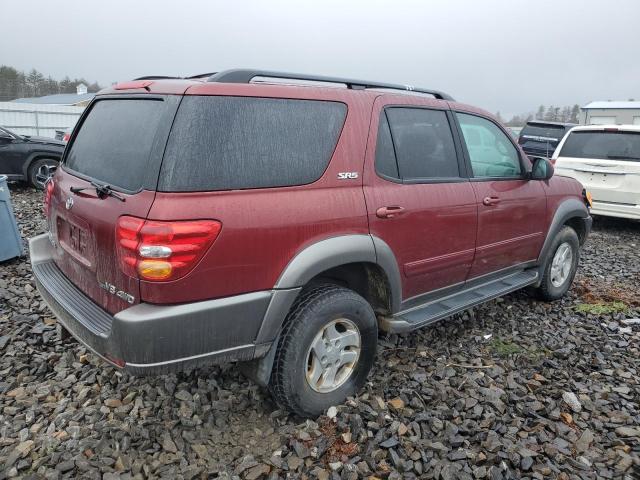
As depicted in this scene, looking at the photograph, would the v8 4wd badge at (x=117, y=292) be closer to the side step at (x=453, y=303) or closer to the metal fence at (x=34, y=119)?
the side step at (x=453, y=303)

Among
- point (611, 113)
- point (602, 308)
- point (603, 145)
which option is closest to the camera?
point (602, 308)

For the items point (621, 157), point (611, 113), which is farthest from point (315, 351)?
point (611, 113)

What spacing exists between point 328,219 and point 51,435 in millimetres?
1849

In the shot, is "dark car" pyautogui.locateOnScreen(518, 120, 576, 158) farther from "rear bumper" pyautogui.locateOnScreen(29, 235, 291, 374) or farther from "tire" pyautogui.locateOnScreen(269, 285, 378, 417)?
"rear bumper" pyautogui.locateOnScreen(29, 235, 291, 374)

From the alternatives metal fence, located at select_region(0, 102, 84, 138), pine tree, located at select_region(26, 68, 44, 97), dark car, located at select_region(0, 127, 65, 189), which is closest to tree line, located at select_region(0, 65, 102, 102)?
pine tree, located at select_region(26, 68, 44, 97)

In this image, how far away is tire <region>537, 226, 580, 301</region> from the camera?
15.1 feet

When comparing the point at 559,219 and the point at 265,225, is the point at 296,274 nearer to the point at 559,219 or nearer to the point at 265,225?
the point at 265,225

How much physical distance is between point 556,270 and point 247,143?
3632mm

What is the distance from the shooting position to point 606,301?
4.86m

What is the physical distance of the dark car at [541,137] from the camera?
44.8 ft

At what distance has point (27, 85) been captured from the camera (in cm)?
4988

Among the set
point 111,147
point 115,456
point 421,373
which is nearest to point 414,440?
point 421,373

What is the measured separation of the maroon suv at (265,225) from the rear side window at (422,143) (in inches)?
0.5

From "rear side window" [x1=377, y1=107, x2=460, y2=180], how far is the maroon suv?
0.04 ft
